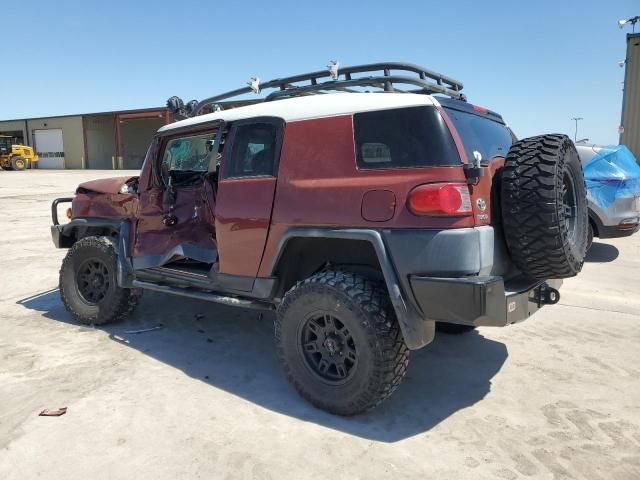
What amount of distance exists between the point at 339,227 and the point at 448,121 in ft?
2.94

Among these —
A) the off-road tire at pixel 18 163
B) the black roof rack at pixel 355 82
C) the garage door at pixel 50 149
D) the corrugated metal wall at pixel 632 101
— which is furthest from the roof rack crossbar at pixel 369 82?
the garage door at pixel 50 149

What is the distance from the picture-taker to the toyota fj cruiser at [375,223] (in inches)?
110

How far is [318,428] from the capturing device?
3008mm

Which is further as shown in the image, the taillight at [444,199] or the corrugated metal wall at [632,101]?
the corrugated metal wall at [632,101]

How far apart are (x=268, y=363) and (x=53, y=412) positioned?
5.05 feet

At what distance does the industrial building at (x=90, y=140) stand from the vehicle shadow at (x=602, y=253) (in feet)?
156

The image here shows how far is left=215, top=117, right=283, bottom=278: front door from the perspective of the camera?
3.49 m

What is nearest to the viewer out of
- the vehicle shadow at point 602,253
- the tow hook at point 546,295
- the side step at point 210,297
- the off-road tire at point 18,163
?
the tow hook at point 546,295

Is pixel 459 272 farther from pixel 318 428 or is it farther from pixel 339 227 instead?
pixel 318 428

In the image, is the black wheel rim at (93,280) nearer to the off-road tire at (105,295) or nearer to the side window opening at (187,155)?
the off-road tire at (105,295)

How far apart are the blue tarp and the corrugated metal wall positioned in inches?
575

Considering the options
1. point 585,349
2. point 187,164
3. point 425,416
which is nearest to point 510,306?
point 425,416

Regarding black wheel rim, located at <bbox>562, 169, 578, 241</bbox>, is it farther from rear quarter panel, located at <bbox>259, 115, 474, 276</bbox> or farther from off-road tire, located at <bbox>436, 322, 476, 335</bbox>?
off-road tire, located at <bbox>436, 322, 476, 335</bbox>

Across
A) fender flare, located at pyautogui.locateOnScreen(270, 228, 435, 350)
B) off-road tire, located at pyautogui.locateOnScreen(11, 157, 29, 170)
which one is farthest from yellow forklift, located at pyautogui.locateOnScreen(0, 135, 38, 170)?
fender flare, located at pyautogui.locateOnScreen(270, 228, 435, 350)
